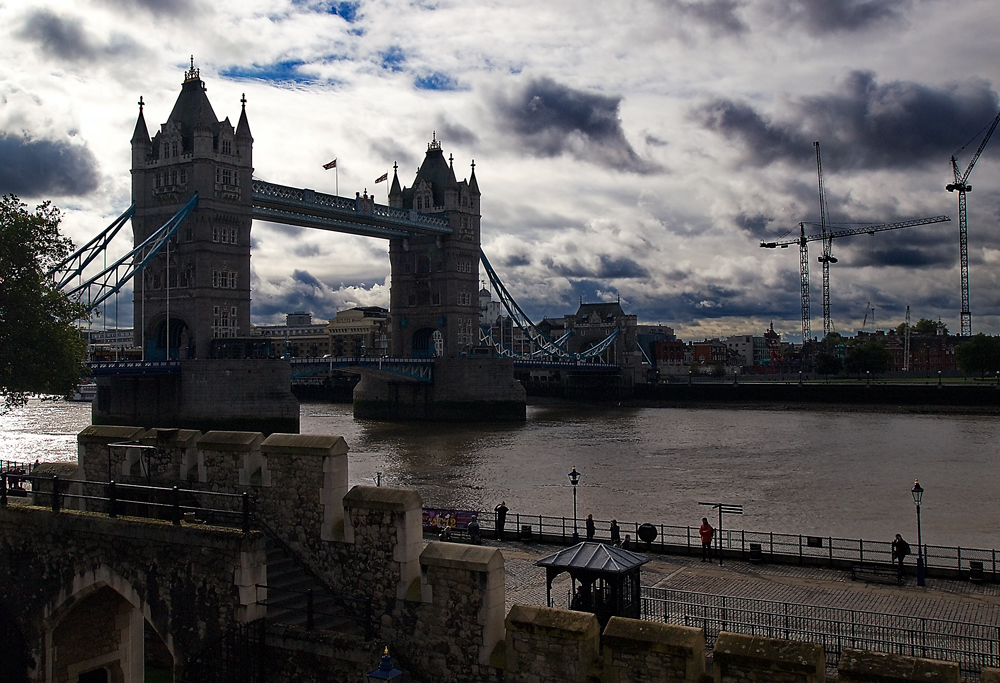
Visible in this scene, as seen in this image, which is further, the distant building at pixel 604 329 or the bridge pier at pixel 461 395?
the distant building at pixel 604 329

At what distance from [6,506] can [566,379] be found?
4411 inches

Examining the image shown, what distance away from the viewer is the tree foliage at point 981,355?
12156 centimetres

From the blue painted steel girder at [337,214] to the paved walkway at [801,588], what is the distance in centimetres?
5964

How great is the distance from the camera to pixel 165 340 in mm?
67938

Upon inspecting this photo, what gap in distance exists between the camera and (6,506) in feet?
40.4

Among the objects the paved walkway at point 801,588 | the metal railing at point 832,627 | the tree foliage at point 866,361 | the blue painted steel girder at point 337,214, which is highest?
the blue painted steel girder at point 337,214

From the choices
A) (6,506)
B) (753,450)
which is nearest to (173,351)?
(753,450)

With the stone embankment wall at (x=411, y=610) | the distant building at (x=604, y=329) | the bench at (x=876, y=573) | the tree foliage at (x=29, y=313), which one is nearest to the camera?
the stone embankment wall at (x=411, y=610)

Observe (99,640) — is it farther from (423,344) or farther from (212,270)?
(423,344)

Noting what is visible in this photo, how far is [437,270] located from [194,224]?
32.8m

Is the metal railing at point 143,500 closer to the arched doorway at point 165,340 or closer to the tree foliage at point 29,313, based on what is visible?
the tree foliage at point 29,313

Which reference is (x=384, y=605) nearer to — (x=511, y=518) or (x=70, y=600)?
(x=70, y=600)

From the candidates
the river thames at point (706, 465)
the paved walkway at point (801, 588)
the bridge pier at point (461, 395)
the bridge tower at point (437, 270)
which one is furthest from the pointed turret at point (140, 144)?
the paved walkway at point (801, 588)

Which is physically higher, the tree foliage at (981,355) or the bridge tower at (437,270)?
the bridge tower at (437,270)
